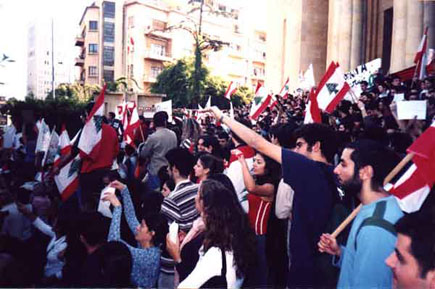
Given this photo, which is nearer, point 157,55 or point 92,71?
→ point 157,55

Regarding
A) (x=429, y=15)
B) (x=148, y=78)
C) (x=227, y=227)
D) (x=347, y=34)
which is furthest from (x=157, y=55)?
(x=227, y=227)

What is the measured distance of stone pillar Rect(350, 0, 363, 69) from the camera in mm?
23714

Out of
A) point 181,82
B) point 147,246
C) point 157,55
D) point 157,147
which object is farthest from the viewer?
point 157,55

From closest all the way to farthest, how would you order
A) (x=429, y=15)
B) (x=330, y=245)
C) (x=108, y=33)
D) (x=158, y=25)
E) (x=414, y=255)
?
(x=414, y=255) < (x=330, y=245) < (x=429, y=15) < (x=158, y=25) < (x=108, y=33)

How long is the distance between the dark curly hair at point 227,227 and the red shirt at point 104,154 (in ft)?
14.5

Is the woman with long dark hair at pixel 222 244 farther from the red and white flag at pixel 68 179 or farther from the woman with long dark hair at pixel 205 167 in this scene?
the red and white flag at pixel 68 179

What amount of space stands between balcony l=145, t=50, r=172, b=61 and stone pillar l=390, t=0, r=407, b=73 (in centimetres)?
5329

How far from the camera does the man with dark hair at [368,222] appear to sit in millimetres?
2785

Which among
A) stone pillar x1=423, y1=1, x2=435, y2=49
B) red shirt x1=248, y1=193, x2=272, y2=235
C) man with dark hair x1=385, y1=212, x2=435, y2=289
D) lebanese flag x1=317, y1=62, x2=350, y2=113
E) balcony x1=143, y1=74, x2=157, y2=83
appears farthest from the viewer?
balcony x1=143, y1=74, x2=157, y2=83

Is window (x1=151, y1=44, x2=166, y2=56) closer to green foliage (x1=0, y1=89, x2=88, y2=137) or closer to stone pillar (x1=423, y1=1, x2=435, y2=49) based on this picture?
green foliage (x1=0, y1=89, x2=88, y2=137)

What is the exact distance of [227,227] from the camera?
3.41 m

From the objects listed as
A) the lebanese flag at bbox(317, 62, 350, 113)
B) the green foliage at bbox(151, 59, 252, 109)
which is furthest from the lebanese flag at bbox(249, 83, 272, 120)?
the green foliage at bbox(151, 59, 252, 109)

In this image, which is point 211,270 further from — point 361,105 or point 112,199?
point 361,105

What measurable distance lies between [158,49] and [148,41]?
209 centimetres
